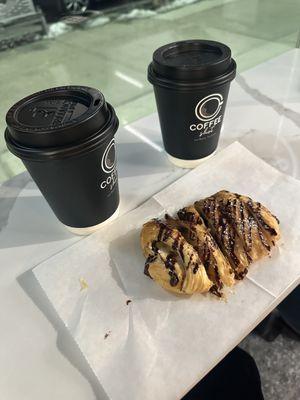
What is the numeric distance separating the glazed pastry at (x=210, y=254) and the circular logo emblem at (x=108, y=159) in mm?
143

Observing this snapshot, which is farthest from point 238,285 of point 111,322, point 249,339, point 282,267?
point 249,339

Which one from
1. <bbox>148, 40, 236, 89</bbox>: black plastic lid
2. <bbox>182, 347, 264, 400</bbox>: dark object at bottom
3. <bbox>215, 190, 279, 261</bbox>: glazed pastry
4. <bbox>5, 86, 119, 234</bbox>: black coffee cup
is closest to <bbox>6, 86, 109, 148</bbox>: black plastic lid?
<bbox>5, 86, 119, 234</bbox>: black coffee cup

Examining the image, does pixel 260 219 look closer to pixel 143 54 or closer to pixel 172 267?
pixel 172 267

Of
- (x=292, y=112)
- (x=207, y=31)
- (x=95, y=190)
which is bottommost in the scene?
(x=207, y=31)

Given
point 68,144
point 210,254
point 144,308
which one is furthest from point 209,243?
point 68,144

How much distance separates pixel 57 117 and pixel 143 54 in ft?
4.64

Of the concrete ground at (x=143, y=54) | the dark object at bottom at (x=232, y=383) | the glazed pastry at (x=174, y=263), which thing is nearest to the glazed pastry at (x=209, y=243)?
the glazed pastry at (x=174, y=263)

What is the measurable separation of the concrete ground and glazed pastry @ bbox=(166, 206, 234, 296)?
18.1 inches

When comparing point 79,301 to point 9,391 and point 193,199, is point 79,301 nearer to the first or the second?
point 9,391

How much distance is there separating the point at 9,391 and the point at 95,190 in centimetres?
28

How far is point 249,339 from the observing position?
861mm

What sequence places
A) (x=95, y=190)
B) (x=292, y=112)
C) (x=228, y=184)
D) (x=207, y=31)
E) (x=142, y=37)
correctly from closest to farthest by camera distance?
(x=95, y=190) < (x=228, y=184) < (x=292, y=112) < (x=207, y=31) < (x=142, y=37)

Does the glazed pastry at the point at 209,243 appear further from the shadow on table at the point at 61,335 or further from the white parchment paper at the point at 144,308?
the shadow on table at the point at 61,335

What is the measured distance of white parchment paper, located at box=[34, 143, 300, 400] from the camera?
400mm
